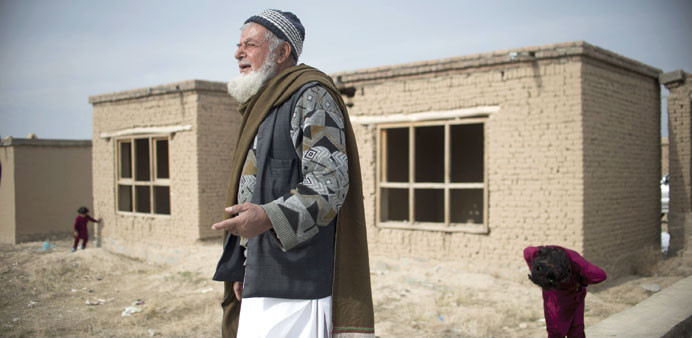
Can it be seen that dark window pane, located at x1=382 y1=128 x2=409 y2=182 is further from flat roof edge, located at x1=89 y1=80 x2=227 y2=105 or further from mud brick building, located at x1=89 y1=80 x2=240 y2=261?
flat roof edge, located at x1=89 y1=80 x2=227 y2=105

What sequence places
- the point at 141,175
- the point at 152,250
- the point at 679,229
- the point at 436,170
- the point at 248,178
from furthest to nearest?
the point at 141,175 → the point at 436,170 → the point at 152,250 → the point at 679,229 → the point at 248,178

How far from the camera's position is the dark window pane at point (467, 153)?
1175 cm

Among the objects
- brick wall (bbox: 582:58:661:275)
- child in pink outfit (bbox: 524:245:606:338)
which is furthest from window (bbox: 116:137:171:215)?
child in pink outfit (bbox: 524:245:606:338)

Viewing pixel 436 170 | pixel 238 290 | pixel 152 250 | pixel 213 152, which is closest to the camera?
pixel 238 290

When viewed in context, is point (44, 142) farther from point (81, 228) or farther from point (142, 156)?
point (81, 228)

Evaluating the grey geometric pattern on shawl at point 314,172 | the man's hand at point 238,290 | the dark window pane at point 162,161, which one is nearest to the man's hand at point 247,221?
the grey geometric pattern on shawl at point 314,172

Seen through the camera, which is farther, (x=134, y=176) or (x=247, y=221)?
(x=134, y=176)

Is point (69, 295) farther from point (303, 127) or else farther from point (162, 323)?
point (303, 127)

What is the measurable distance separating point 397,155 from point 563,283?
22.5 feet

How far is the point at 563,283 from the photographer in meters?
3.61

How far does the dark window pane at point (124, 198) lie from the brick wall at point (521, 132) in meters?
6.52

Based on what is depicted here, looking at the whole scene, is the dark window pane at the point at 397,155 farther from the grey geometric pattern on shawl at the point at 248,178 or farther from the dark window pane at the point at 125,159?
the grey geometric pattern on shawl at the point at 248,178

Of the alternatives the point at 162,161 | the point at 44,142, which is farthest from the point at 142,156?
the point at 44,142

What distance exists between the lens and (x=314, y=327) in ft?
5.91
